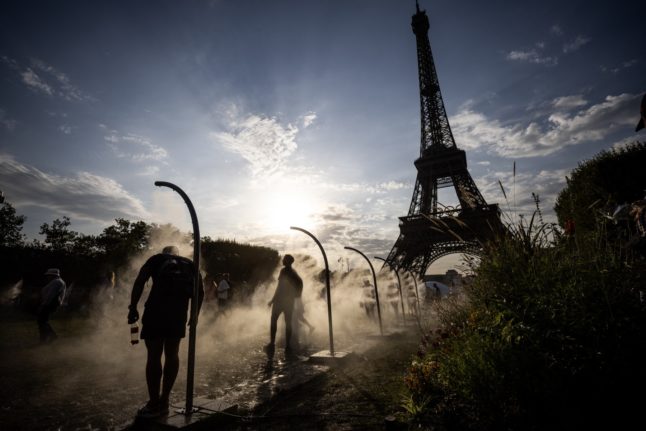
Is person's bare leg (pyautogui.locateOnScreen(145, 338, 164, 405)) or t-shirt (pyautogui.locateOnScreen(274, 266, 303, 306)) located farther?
t-shirt (pyautogui.locateOnScreen(274, 266, 303, 306))

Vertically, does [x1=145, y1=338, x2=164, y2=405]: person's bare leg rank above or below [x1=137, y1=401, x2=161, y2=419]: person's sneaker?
above

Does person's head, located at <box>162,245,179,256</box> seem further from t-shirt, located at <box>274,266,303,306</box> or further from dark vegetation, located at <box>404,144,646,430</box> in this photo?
t-shirt, located at <box>274,266,303,306</box>

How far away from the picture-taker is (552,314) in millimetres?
2873

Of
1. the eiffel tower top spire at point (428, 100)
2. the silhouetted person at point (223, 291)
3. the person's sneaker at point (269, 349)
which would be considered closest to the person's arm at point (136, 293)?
the person's sneaker at point (269, 349)

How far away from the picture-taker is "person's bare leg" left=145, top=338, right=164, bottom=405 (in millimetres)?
3396

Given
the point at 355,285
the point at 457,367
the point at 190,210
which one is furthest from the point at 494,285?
the point at 355,285

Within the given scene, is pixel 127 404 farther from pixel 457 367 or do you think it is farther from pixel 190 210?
pixel 457 367

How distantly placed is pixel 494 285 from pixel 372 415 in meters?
1.98

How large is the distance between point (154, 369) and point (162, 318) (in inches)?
20.6

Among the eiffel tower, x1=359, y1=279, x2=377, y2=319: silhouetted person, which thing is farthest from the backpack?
the eiffel tower

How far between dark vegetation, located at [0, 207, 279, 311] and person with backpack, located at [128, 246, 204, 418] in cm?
2393

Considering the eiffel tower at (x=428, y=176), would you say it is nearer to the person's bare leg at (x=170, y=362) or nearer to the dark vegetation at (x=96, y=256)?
the dark vegetation at (x=96, y=256)

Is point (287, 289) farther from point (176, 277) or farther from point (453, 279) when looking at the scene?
point (453, 279)

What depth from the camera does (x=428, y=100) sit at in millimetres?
38812
